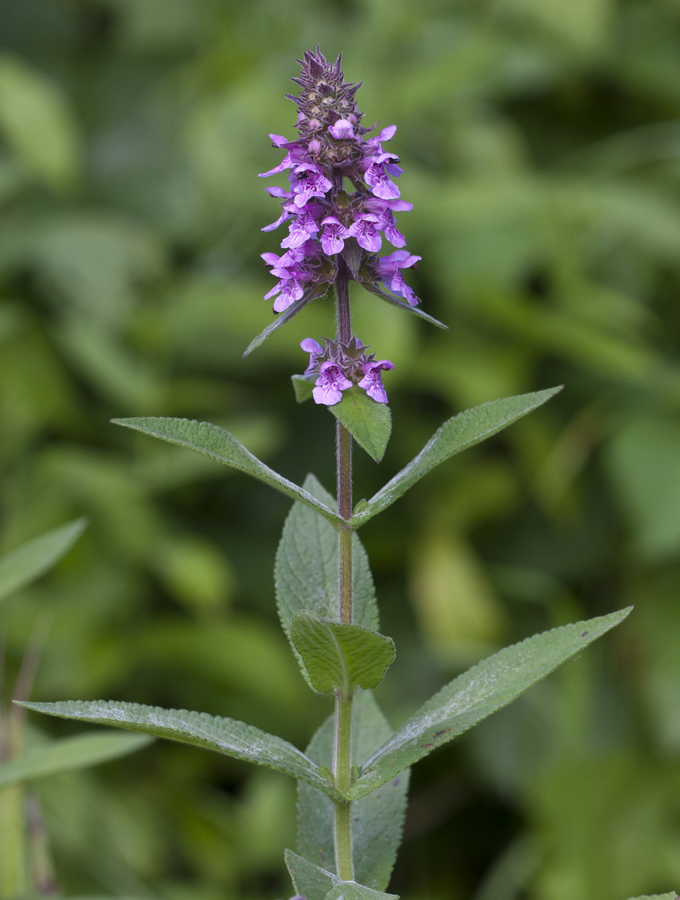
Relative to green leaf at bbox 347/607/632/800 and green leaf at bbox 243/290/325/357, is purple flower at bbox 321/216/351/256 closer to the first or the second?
green leaf at bbox 243/290/325/357

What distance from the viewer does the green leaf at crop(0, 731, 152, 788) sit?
81cm

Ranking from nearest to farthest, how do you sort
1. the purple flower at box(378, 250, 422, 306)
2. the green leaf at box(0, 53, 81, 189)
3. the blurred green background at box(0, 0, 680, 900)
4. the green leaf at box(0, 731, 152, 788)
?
the purple flower at box(378, 250, 422, 306), the green leaf at box(0, 731, 152, 788), the blurred green background at box(0, 0, 680, 900), the green leaf at box(0, 53, 81, 189)

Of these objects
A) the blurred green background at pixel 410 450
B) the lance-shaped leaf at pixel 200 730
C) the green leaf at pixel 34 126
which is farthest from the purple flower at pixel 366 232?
the green leaf at pixel 34 126

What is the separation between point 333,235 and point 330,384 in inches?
4.3

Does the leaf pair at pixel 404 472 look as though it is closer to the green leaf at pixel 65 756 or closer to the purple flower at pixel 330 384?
the purple flower at pixel 330 384

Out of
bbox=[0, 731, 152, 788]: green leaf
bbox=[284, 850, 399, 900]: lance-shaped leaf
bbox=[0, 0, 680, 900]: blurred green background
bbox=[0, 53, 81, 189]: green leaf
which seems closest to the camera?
bbox=[284, 850, 399, 900]: lance-shaped leaf

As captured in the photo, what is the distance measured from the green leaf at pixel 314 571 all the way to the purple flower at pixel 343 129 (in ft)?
0.96

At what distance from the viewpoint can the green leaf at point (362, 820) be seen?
2.48ft

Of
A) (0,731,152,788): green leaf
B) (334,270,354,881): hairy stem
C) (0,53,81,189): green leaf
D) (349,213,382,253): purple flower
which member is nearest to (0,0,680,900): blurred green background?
(0,53,81,189): green leaf

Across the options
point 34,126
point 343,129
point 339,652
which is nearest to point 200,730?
point 339,652

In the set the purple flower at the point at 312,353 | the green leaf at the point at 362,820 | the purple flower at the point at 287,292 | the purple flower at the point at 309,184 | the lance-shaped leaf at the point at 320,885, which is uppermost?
the purple flower at the point at 309,184

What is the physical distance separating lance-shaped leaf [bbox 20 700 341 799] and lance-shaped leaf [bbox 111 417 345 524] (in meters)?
0.18

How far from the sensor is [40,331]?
8.41 feet

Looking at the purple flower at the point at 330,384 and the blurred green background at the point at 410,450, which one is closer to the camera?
the purple flower at the point at 330,384
